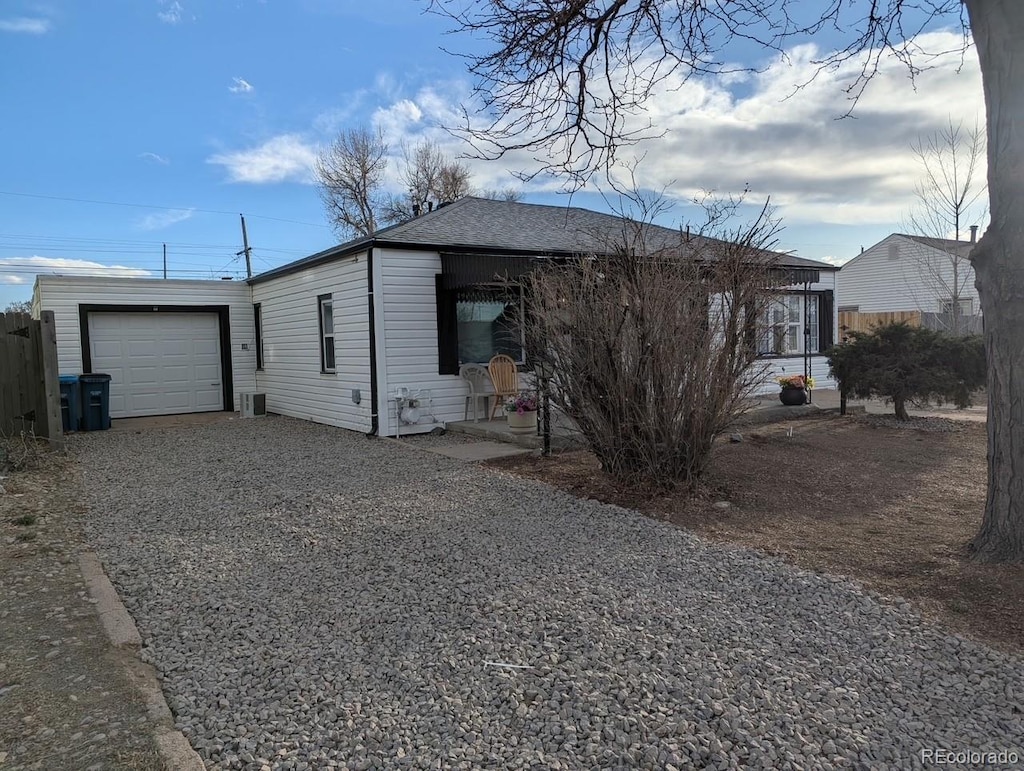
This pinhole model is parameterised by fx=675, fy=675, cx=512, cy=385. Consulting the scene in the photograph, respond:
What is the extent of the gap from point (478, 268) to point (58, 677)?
7551mm

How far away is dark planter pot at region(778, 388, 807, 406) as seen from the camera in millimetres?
11055

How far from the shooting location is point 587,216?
584 inches

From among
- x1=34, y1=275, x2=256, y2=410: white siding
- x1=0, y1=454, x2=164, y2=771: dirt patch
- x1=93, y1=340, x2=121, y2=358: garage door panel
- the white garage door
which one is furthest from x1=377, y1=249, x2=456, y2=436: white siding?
x1=93, y1=340, x2=121, y2=358: garage door panel

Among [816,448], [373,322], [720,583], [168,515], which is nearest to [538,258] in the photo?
[373,322]

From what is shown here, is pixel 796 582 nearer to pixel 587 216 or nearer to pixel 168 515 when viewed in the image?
pixel 168 515

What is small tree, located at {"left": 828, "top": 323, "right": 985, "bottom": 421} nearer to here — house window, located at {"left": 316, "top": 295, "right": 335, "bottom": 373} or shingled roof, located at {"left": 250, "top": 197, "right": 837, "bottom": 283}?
shingled roof, located at {"left": 250, "top": 197, "right": 837, "bottom": 283}

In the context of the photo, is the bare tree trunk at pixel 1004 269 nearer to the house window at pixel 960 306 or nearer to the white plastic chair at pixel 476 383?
the white plastic chair at pixel 476 383

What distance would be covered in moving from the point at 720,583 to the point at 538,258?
6438mm

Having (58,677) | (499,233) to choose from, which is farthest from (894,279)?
(58,677)

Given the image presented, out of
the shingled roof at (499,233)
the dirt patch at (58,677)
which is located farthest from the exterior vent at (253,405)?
the dirt patch at (58,677)

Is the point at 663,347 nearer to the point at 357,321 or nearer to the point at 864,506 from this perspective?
the point at 864,506

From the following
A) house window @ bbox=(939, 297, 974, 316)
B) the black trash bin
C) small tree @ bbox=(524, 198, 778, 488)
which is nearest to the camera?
small tree @ bbox=(524, 198, 778, 488)

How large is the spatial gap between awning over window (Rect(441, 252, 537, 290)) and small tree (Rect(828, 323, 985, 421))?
4955mm

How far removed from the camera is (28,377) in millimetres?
8562
